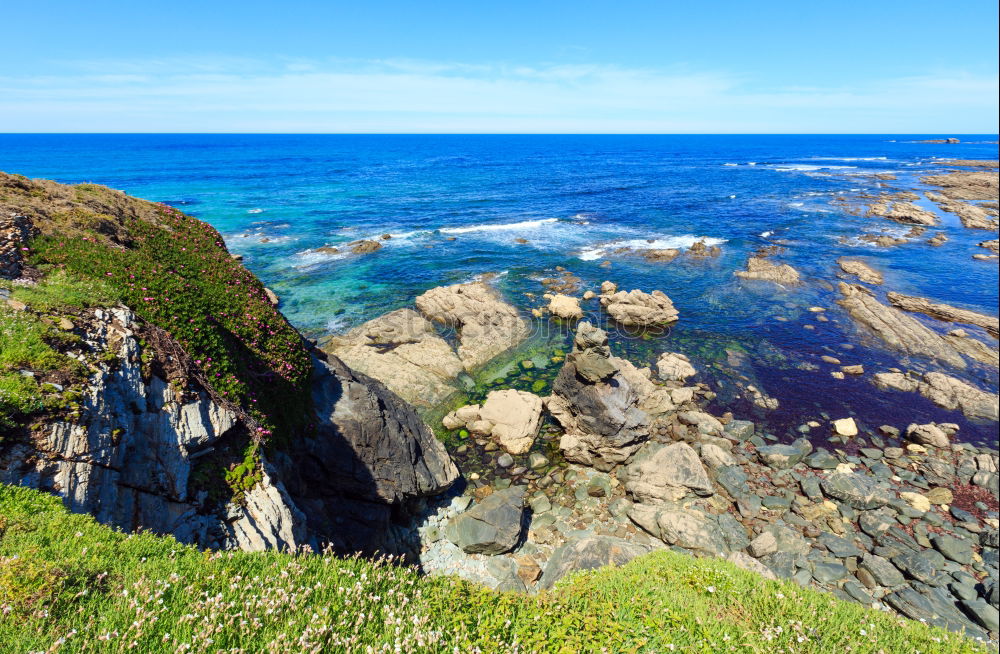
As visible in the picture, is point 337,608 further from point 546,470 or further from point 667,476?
point 667,476

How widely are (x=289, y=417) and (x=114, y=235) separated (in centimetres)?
1099

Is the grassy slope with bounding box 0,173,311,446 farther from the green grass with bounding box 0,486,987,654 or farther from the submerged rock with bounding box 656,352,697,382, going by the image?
the submerged rock with bounding box 656,352,697,382

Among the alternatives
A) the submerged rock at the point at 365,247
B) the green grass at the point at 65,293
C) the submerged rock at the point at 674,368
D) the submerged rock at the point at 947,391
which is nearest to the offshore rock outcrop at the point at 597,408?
the submerged rock at the point at 674,368

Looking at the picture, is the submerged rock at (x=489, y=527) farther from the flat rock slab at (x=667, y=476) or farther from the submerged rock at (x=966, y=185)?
the submerged rock at (x=966, y=185)

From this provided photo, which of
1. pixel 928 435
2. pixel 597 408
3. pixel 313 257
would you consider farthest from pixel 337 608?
pixel 313 257

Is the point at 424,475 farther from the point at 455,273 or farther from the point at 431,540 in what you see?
the point at 455,273

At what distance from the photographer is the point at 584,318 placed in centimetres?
3884

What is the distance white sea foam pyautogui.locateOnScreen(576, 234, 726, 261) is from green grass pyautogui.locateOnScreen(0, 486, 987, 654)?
48.0 meters

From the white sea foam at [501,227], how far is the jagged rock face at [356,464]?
48.8 meters

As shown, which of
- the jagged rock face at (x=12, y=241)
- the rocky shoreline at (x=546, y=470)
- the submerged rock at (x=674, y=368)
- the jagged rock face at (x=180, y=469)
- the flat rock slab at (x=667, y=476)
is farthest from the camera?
the submerged rock at (x=674, y=368)

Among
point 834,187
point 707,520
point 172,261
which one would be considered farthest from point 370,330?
point 834,187

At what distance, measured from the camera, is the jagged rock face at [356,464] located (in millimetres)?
16016

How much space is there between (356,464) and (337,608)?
454 inches

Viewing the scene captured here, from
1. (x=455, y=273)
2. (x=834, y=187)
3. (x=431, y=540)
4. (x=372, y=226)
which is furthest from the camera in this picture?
(x=834, y=187)
